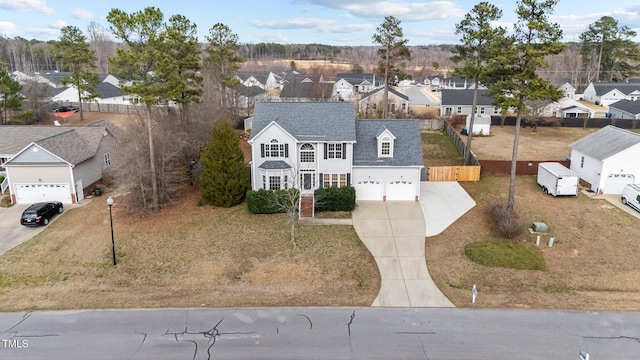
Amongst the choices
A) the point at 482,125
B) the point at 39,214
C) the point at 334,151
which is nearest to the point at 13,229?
the point at 39,214

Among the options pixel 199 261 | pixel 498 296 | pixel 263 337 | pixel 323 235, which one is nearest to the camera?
pixel 263 337

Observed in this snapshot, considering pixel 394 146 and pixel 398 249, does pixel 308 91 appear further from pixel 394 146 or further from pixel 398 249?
pixel 398 249

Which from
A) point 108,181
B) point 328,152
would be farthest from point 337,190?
point 108,181

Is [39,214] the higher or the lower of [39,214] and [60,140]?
A: the lower

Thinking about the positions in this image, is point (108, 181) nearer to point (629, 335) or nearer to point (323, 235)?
point (323, 235)

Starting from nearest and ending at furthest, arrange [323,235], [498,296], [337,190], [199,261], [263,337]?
[263,337], [498,296], [199,261], [323,235], [337,190]

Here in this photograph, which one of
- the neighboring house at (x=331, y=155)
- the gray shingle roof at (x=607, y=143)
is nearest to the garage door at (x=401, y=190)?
the neighboring house at (x=331, y=155)
